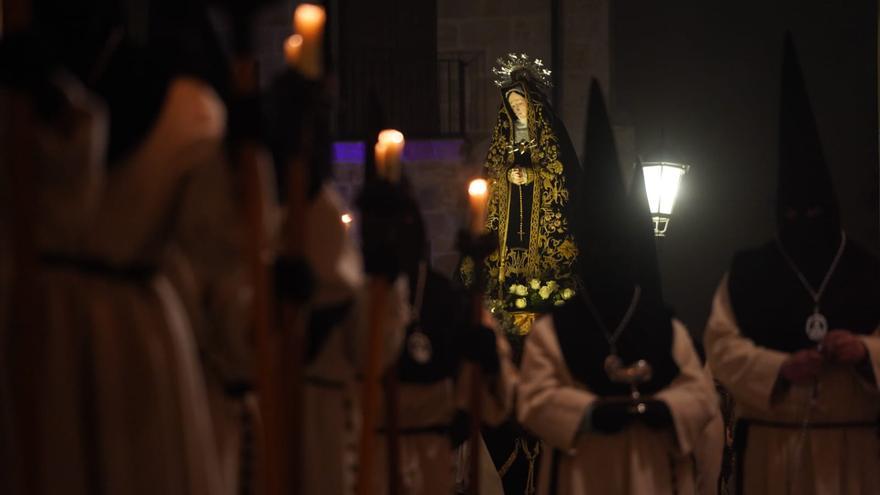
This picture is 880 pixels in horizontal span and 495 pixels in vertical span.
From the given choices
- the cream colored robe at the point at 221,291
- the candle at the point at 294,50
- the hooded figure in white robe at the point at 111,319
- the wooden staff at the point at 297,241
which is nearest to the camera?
the hooded figure in white robe at the point at 111,319

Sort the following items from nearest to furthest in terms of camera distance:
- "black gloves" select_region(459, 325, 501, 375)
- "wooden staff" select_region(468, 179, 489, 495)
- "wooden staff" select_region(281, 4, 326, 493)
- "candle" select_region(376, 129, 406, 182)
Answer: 1. "wooden staff" select_region(281, 4, 326, 493)
2. "candle" select_region(376, 129, 406, 182)
3. "wooden staff" select_region(468, 179, 489, 495)
4. "black gloves" select_region(459, 325, 501, 375)

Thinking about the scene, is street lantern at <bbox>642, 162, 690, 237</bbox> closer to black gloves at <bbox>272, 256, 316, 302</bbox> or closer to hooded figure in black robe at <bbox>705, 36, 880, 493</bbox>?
hooded figure in black robe at <bbox>705, 36, 880, 493</bbox>

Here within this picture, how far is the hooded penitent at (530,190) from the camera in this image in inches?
426

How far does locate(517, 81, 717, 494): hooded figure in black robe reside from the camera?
5.55 m

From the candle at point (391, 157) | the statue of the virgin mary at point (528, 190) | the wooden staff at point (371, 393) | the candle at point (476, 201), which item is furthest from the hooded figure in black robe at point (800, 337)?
the statue of the virgin mary at point (528, 190)

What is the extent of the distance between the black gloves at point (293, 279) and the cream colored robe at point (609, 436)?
293 cm

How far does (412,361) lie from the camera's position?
5832 mm

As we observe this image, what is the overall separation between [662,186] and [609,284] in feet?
14.3

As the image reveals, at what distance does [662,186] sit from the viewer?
33.0 ft

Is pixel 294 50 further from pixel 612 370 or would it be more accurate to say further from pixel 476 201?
pixel 612 370

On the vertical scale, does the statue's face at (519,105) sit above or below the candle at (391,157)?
above

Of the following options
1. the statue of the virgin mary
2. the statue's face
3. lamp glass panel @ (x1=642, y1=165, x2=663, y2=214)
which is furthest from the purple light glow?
lamp glass panel @ (x1=642, y1=165, x2=663, y2=214)

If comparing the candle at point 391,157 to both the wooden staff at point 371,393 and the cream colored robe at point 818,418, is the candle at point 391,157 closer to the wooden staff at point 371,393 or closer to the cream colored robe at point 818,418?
the wooden staff at point 371,393

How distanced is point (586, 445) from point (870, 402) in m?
1.53
